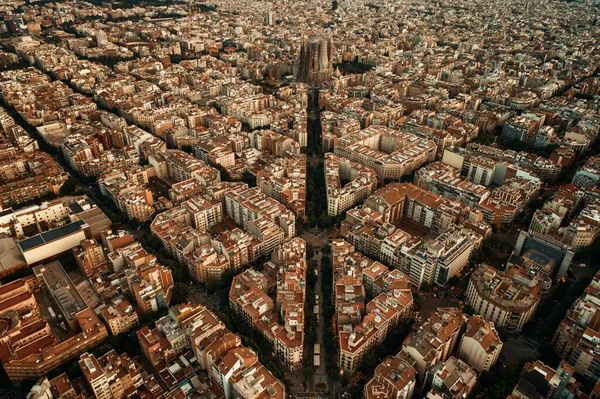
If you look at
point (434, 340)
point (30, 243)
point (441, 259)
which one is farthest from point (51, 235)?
point (441, 259)

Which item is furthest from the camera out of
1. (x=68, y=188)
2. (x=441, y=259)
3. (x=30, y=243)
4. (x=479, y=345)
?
(x=68, y=188)

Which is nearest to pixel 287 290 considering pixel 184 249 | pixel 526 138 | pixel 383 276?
pixel 383 276

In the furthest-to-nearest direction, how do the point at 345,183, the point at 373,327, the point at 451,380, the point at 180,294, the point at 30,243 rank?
the point at 345,183
the point at 30,243
the point at 180,294
the point at 373,327
the point at 451,380

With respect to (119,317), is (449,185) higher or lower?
higher

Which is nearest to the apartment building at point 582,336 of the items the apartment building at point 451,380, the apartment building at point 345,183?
the apartment building at point 451,380

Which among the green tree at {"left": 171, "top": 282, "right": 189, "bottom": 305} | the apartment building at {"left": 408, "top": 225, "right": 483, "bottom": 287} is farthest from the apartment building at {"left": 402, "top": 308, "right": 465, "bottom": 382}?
the green tree at {"left": 171, "top": 282, "right": 189, "bottom": 305}

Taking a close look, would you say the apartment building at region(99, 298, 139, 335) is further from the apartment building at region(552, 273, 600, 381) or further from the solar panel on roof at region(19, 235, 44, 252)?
the apartment building at region(552, 273, 600, 381)

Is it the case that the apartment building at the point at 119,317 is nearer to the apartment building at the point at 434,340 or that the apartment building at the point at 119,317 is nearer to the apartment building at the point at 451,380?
the apartment building at the point at 434,340

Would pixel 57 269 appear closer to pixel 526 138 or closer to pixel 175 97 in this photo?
pixel 175 97

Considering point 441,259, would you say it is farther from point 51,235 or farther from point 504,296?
point 51,235

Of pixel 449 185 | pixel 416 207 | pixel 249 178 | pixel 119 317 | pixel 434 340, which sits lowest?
pixel 119 317

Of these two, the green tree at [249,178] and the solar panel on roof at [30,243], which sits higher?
the solar panel on roof at [30,243]
